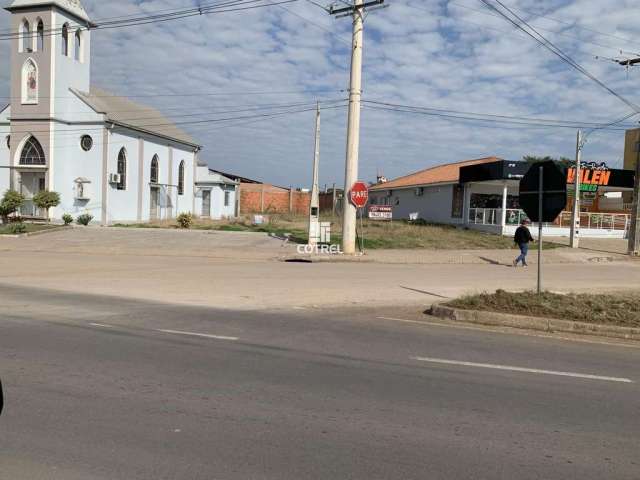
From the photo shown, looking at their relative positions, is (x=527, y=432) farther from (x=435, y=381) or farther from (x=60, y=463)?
(x=60, y=463)

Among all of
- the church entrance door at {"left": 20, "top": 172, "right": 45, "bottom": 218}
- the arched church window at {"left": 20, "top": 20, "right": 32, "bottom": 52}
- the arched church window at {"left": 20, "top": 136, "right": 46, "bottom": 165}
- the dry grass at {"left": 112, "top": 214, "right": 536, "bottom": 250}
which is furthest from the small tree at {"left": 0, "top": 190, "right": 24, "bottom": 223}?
the dry grass at {"left": 112, "top": 214, "right": 536, "bottom": 250}


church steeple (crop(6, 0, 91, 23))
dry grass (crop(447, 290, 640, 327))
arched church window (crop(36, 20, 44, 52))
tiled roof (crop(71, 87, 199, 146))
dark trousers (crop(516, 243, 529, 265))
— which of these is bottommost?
dry grass (crop(447, 290, 640, 327))

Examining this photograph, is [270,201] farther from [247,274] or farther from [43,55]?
[247,274]

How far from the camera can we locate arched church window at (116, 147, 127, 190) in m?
38.2

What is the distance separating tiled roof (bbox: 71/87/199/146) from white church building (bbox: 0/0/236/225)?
177 millimetres

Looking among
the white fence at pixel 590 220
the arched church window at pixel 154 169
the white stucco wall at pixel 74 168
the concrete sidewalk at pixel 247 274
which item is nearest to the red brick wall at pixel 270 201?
the arched church window at pixel 154 169

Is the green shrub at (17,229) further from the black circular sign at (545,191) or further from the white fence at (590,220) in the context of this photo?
the black circular sign at (545,191)

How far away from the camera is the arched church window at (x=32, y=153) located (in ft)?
120

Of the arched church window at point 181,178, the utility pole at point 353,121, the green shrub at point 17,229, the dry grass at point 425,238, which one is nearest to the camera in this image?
the utility pole at point 353,121

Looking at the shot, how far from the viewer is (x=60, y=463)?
3.88m

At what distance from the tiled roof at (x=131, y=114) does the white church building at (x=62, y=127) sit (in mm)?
177

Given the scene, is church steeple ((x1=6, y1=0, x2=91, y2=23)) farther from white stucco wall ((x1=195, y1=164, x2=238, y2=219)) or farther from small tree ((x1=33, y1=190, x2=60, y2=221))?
white stucco wall ((x1=195, y1=164, x2=238, y2=219))

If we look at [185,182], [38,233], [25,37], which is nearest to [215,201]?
[185,182]

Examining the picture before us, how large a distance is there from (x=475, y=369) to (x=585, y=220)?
3221 cm
